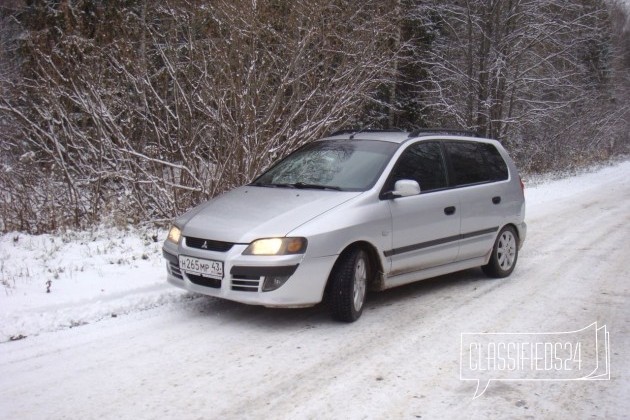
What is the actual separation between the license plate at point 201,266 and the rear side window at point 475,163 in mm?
2863

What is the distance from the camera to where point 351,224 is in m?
Answer: 5.04

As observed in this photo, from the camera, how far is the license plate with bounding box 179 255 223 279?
4.84 metres

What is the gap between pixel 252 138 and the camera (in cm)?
1018

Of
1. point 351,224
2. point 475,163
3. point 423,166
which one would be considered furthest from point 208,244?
point 475,163

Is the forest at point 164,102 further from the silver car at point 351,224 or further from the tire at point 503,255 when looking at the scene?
the tire at point 503,255

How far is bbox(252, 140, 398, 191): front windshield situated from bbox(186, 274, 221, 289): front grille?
1.38m

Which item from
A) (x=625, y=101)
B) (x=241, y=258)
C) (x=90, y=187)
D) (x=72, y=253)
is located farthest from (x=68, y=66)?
(x=625, y=101)

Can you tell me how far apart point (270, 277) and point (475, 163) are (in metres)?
3.26

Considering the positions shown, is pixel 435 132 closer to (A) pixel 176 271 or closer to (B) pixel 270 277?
(B) pixel 270 277

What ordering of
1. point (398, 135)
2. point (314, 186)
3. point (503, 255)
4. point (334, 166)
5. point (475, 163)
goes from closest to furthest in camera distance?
1. point (314, 186)
2. point (334, 166)
3. point (398, 135)
4. point (475, 163)
5. point (503, 255)

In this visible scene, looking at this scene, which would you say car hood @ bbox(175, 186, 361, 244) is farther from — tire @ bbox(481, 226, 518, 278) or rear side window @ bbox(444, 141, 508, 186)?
tire @ bbox(481, 226, 518, 278)

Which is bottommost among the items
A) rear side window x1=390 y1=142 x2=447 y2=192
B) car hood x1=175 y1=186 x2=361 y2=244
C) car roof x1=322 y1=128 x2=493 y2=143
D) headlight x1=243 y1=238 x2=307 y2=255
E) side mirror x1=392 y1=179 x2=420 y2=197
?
headlight x1=243 y1=238 x2=307 y2=255

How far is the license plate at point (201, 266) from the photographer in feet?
15.9

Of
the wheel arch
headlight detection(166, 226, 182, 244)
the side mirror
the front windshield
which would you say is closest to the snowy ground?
the wheel arch
